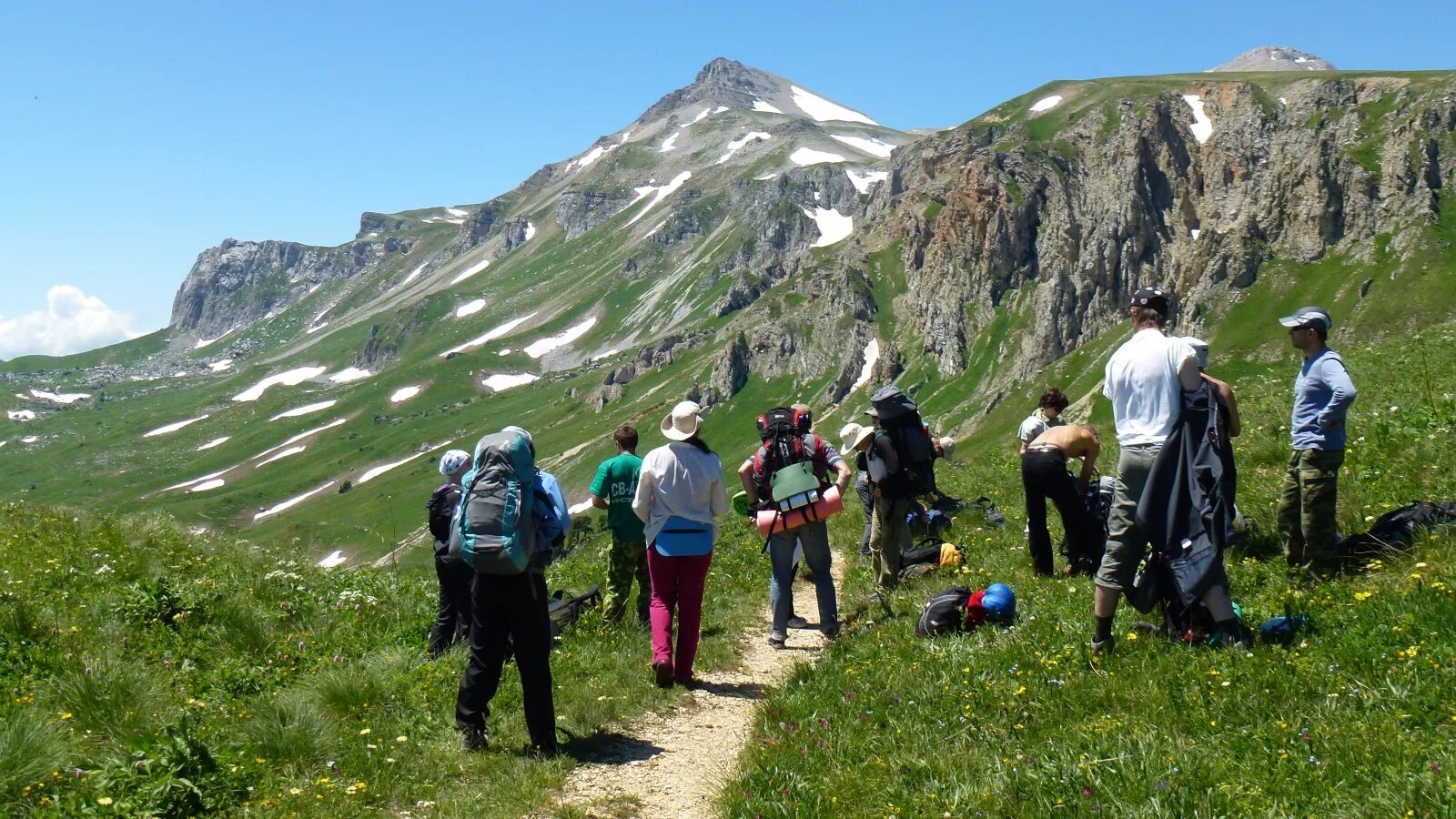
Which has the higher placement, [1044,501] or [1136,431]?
[1136,431]

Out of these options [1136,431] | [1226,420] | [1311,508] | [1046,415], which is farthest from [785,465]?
[1311,508]

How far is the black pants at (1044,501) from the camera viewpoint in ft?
38.2

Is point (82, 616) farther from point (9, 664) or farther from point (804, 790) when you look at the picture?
point (804, 790)

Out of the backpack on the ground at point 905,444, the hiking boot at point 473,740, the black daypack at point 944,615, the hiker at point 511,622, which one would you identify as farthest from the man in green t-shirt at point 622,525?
the hiking boot at point 473,740

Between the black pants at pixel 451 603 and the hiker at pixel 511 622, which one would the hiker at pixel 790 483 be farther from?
the hiker at pixel 511 622

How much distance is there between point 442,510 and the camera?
12023 mm

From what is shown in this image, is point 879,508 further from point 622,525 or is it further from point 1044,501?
point 622,525

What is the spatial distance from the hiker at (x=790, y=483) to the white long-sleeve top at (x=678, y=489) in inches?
45.9

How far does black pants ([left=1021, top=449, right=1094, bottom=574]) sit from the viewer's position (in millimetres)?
11641

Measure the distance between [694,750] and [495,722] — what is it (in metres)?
1.90

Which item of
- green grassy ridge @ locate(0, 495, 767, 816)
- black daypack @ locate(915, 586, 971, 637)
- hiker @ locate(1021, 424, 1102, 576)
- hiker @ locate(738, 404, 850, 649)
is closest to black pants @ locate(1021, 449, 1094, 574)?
hiker @ locate(1021, 424, 1102, 576)

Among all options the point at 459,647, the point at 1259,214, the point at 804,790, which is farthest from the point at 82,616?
the point at 1259,214

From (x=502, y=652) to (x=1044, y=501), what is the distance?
6943 millimetres

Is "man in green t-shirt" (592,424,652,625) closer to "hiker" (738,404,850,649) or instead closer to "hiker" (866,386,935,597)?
"hiker" (738,404,850,649)
